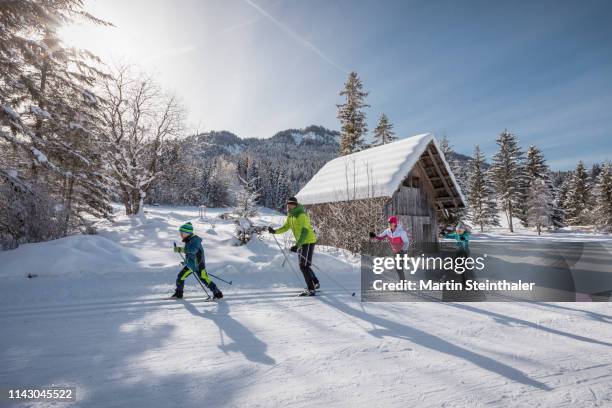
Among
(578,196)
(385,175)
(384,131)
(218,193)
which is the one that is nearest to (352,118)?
(384,131)

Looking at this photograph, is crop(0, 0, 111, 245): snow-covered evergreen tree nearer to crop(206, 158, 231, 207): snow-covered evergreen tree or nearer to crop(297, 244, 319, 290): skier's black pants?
crop(297, 244, 319, 290): skier's black pants

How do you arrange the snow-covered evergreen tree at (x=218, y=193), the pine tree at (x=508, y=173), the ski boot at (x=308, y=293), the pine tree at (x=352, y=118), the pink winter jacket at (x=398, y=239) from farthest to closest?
1. the snow-covered evergreen tree at (x=218, y=193)
2. the pine tree at (x=508, y=173)
3. the pine tree at (x=352, y=118)
4. the pink winter jacket at (x=398, y=239)
5. the ski boot at (x=308, y=293)

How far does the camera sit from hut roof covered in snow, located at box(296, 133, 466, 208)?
1296 centimetres

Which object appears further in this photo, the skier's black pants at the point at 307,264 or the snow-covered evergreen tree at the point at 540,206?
the snow-covered evergreen tree at the point at 540,206

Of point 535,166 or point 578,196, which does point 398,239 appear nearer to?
point 535,166

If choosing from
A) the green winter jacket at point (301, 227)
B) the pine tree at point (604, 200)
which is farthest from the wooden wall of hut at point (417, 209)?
the pine tree at point (604, 200)

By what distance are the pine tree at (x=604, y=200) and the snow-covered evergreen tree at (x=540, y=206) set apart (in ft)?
13.6

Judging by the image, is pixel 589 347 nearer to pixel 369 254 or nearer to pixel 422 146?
pixel 369 254

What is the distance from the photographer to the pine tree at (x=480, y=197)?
3978 cm

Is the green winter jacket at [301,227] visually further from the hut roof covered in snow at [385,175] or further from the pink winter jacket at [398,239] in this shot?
the hut roof covered in snow at [385,175]

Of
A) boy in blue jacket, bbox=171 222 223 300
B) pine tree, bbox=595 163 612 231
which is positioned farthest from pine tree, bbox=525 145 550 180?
boy in blue jacket, bbox=171 222 223 300

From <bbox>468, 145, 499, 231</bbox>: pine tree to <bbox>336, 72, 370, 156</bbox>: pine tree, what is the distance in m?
21.5

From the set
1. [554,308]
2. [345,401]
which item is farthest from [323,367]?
[554,308]

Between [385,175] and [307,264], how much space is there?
803cm
